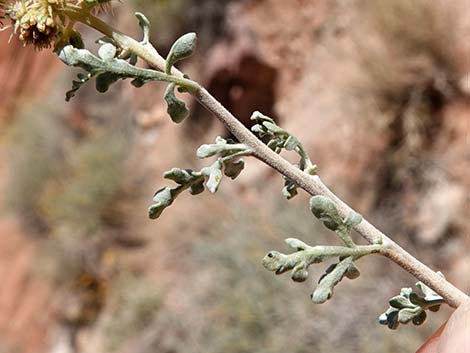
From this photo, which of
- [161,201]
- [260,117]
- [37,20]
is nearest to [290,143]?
[260,117]

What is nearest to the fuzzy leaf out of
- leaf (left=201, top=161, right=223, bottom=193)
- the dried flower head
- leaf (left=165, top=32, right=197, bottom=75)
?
leaf (left=201, top=161, right=223, bottom=193)

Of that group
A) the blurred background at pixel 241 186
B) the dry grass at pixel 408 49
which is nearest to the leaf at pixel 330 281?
the blurred background at pixel 241 186

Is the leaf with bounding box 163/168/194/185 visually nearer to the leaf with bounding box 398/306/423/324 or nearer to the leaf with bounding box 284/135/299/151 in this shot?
the leaf with bounding box 284/135/299/151

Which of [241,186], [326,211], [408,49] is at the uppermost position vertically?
[241,186]

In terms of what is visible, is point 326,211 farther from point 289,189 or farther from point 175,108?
point 175,108

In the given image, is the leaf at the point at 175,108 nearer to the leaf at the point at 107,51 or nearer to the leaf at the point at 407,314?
the leaf at the point at 107,51
